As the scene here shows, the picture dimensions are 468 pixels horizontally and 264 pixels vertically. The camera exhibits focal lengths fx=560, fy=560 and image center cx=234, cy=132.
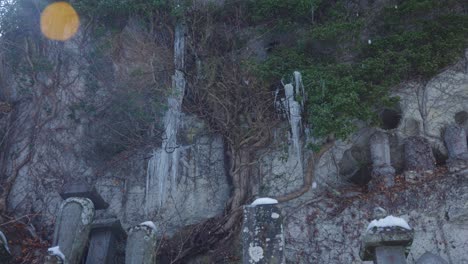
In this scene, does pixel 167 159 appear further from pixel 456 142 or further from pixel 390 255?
pixel 390 255

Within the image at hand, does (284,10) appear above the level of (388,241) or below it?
above

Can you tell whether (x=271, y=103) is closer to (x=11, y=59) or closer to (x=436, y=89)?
(x=436, y=89)

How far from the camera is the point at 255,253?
5.48m

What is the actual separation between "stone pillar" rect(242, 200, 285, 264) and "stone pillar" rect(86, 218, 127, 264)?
7.17ft

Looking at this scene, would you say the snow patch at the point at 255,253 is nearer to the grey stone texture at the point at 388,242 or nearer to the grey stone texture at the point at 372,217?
the grey stone texture at the point at 388,242

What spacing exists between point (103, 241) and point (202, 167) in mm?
3240

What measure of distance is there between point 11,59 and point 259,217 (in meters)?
7.24

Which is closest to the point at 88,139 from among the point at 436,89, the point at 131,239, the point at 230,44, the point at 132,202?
the point at 132,202

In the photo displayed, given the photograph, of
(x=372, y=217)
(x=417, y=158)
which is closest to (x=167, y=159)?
(x=372, y=217)

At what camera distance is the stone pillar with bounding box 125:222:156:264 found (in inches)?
239

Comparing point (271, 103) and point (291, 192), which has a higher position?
point (271, 103)

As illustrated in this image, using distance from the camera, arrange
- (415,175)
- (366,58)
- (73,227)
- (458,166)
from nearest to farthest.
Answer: (73,227) → (458,166) → (415,175) → (366,58)

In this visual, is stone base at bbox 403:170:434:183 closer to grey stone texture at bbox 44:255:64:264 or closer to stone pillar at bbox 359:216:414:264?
stone pillar at bbox 359:216:414:264

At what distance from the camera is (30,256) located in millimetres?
8773
